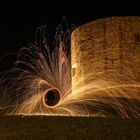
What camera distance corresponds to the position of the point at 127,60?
17641 millimetres

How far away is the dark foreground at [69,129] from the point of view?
10.9 metres

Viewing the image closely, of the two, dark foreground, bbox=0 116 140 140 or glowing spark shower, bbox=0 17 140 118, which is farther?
glowing spark shower, bbox=0 17 140 118

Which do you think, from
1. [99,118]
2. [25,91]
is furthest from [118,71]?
[25,91]

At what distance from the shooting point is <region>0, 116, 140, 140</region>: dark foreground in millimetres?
10937

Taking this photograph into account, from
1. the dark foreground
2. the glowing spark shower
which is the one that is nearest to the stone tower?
the glowing spark shower

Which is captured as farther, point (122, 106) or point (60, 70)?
point (60, 70)

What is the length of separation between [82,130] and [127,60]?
6688mm

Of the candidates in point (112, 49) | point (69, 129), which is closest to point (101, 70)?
point (112, 49)

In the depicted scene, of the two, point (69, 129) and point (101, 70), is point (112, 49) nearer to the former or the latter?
point (101, 70)

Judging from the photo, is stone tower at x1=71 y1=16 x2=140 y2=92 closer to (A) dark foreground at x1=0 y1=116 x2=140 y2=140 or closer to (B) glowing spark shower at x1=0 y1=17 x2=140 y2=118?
(B) glowing spark shower at x1=0 y1=17 x2=140 y2=118

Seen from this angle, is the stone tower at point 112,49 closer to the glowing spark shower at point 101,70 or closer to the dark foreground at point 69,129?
the glowing spark shower at point 101,70

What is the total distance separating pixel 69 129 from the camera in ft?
38.6

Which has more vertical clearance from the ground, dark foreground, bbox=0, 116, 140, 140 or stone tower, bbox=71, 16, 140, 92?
stone tower, bbox=71, 16, 140, 92

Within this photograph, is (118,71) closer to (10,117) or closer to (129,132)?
(10,117)
